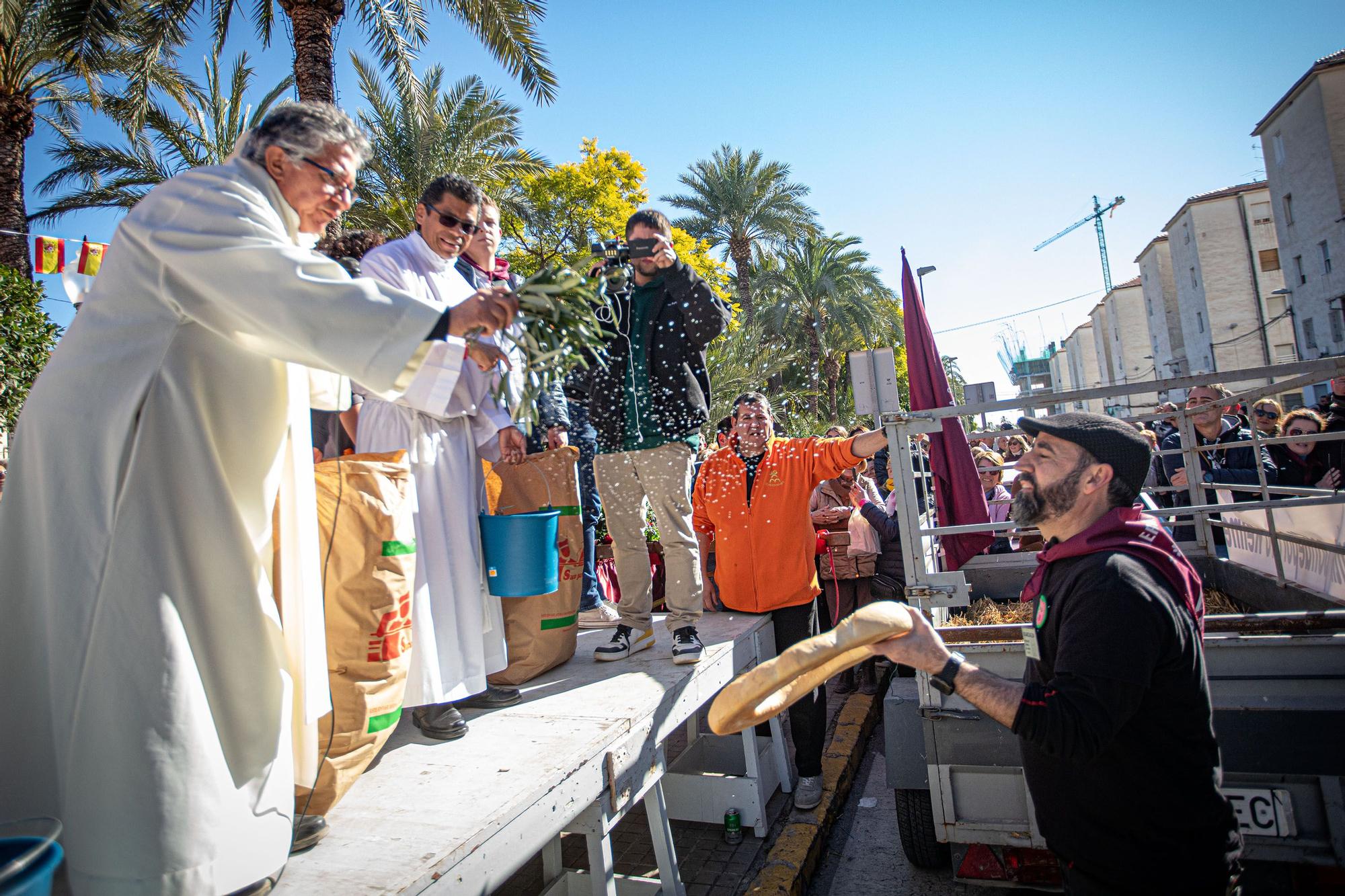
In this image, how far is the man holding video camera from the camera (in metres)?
3.79

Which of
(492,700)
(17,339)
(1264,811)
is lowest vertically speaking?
(1264,811)

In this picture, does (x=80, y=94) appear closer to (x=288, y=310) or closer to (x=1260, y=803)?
(x=288, y=310)

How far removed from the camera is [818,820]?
4.24 meters

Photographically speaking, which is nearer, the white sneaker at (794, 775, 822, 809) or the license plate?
the license plate

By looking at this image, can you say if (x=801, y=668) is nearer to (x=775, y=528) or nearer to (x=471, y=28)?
(x=775, y=528)

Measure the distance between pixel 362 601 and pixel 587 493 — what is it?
9.52 ft

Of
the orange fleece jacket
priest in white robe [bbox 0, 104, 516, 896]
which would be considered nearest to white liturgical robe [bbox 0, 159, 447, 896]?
priest in white robe [bbox 0, 104, 516, 896]

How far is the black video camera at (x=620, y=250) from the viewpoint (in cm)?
310

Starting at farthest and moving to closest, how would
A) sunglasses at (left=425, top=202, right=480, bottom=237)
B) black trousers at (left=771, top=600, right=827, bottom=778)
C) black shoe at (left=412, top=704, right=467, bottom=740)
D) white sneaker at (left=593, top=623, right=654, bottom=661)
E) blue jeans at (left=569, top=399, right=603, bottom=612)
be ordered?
blue jeans at (left=569, top=399, right=603, bottom=612) < black trousers at (left=771, top=600, right=827, bottom=778) < white sneaker at (left=593, top=623, right=654, bottom=661) < sunglasses at (left=425, top=202, right=480, bottom=237) < black shoe at (left=412, top=704, right=467, bottom=740)

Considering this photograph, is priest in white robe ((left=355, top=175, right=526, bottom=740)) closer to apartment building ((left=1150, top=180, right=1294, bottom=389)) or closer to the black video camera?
the black video camera

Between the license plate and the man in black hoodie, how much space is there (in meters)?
2.19

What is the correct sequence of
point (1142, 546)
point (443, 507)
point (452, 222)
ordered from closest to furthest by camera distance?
point (1142, 546) < point (443, 507) < point (452, 222)

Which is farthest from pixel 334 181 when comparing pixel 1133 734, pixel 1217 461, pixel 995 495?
pixel 1217 461

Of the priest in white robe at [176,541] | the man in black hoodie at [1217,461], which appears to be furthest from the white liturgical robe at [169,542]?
the man in black hoodie at [1217,461]
